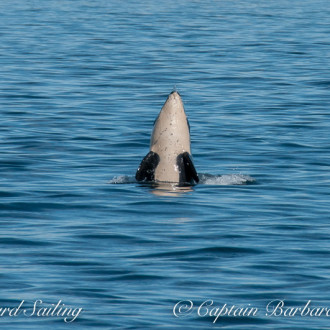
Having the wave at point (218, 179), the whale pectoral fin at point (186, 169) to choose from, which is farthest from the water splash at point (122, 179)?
the whale pectoral fin at point (186, 169)

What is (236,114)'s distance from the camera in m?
25.0

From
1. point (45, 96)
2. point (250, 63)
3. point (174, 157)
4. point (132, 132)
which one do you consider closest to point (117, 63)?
point (250, 63)

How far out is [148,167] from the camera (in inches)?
664

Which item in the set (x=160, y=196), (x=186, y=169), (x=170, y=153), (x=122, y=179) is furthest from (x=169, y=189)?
(x=122, y=179)

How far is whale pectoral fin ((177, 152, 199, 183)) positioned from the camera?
55.0 ft

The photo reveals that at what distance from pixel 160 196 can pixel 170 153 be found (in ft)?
4.08

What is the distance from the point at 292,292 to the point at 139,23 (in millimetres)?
43289

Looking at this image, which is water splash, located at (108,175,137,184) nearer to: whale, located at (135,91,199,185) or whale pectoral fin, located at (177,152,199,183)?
whale, located at (135,91,199,185)

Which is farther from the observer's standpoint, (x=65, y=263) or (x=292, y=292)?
(x=65, y=263)

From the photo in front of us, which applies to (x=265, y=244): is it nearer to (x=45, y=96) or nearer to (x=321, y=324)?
(x=321, y=324)

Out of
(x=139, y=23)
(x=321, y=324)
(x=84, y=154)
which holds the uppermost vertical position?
(x=321, y=324)

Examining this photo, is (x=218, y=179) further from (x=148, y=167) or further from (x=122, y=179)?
(x=122, y=179)

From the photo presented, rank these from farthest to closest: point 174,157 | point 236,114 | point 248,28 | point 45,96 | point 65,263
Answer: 1. point 248,28
2. point 45,96
3. point 236,114
4. point 174,157
5. point 65,263

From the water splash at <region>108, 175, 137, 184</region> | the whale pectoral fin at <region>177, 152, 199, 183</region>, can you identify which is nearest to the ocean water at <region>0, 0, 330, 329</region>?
the water splash at <region>108, 175, 137, 184</region>
